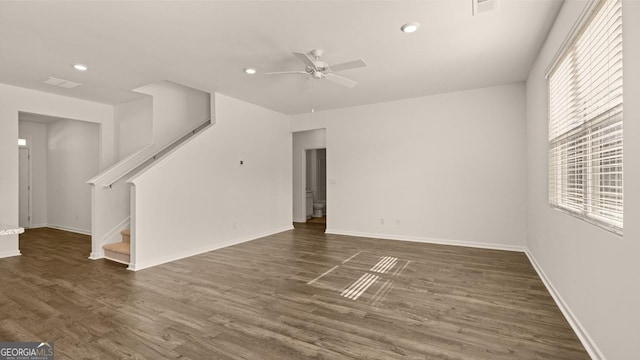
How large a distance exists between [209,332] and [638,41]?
331cm

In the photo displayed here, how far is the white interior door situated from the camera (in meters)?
7.39

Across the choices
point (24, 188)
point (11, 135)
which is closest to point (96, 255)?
point (11, 135)

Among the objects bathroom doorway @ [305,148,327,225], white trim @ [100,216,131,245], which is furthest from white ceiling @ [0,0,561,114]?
bathroom doorway @ [305,148,327,225]

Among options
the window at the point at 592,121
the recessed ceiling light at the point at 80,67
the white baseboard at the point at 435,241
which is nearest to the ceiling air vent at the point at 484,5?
the window at the point at 592,121

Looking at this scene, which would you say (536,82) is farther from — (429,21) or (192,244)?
(192,244)

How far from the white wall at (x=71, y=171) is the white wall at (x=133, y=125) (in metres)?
0.94

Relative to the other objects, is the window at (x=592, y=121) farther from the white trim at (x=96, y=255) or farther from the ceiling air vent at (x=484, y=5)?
the white trim at (x=96, y=255)

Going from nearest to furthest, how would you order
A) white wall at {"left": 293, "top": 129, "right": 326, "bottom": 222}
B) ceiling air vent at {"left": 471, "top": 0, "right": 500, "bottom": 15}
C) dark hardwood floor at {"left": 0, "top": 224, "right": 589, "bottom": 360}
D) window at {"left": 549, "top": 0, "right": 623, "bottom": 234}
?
window at {"left": 549, "top": 0, "right": 623, "bottom": 234}
dark hardwood floor at {"left": 0, "top": 224, "right": 589, "bottom": 360}
ceiling air vent at {"left": 471, "top": 0, "right": 500, "bottom": 15}
white wall at {"left": 293, "top": 129, "right": 326, "bottom": 222}

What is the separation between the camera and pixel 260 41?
3336 millimetres

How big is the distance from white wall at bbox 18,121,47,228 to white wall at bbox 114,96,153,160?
3.19 m

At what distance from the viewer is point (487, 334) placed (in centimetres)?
236

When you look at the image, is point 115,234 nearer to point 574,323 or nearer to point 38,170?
point 38,170

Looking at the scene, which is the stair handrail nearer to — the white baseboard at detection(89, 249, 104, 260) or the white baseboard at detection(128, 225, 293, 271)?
the white baseboard at detection(89, 249, 104, 260)

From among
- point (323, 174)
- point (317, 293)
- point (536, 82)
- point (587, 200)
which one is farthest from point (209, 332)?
point (323, 174)
